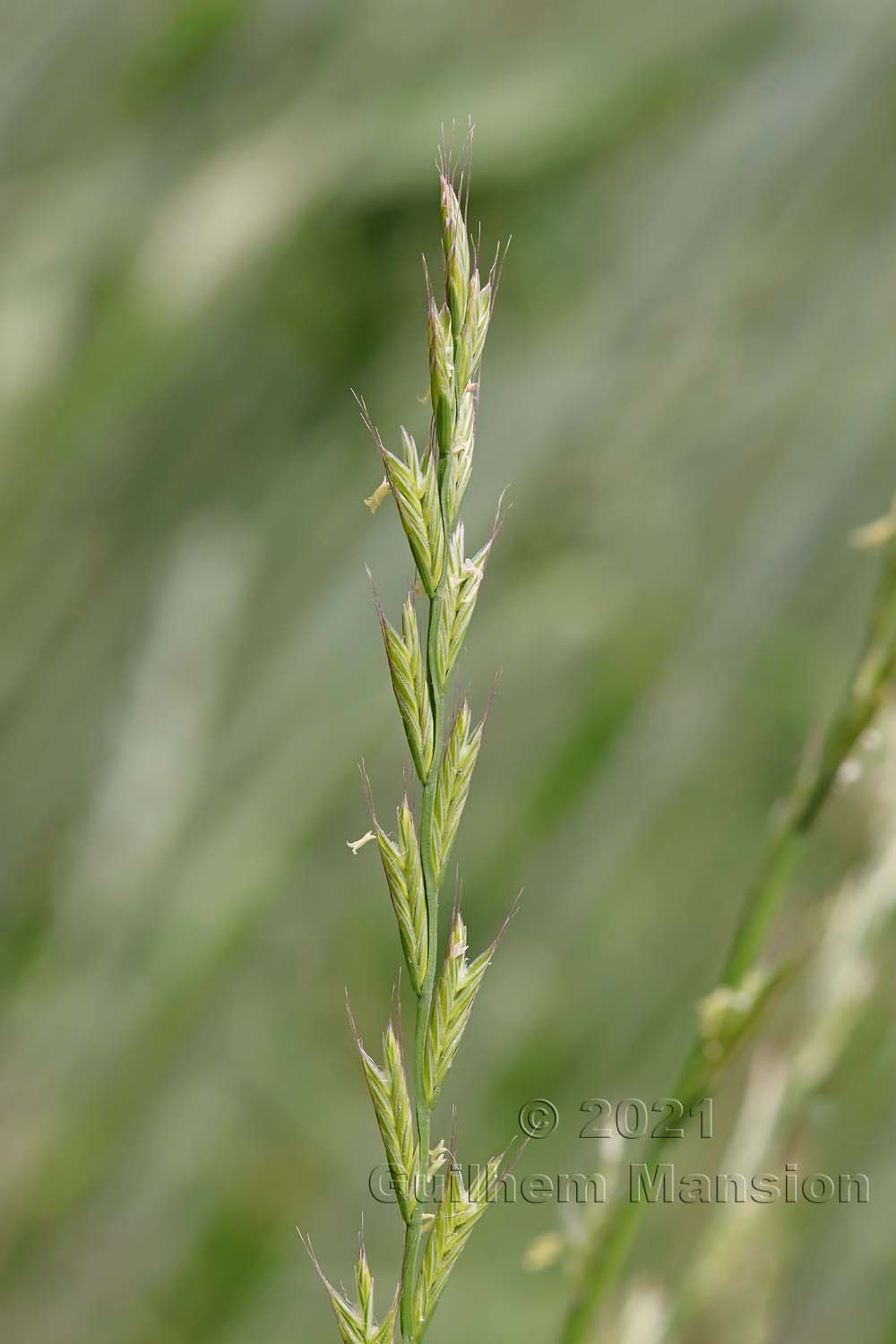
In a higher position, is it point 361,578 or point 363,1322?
point 361,578

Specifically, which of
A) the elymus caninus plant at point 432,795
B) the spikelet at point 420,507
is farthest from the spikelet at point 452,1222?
the spikelet at point 420,507

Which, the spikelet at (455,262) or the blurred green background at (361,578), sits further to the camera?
the blurred green background at (361,578)

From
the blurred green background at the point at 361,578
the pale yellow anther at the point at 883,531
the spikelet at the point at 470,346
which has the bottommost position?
the spikelet at the point at 470,346

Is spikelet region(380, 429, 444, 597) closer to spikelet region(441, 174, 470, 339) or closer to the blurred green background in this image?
spikelet region(441, 174, 470, 339)

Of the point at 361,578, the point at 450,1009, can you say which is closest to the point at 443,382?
the point at 450,1009

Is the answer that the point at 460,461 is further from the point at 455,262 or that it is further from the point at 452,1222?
the point at 452,1222

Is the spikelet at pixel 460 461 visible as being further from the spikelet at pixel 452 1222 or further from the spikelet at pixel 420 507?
the spikelet at pixel 452 1222

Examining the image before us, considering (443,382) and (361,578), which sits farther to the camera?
(361,578)

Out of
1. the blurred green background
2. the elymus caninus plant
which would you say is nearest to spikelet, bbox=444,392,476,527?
the elymus caninus plant
